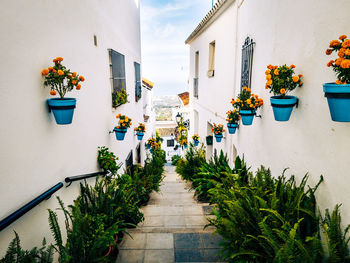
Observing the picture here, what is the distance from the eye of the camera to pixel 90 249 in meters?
2.42

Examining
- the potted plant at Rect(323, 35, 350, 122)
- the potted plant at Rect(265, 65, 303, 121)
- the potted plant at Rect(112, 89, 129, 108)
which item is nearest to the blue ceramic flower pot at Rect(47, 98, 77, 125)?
the potted plant at Rect(265, 65, 303, 121)

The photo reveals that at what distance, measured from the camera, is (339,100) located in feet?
5.08

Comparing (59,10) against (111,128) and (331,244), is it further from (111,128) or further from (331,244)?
(331,244)

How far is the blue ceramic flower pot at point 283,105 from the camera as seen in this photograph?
255 centimetres

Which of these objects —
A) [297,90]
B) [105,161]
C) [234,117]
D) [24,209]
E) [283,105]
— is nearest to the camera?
[24,209]

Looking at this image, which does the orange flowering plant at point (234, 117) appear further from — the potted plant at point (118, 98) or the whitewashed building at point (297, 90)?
the potted plant at point (118, 98)

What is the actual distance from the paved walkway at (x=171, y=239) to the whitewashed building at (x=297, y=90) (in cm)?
155

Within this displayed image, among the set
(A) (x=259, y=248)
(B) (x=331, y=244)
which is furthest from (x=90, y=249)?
(B) (x=331, y=244)

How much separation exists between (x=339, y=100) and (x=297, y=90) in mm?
1203

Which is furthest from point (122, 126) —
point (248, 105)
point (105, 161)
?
point (248, 105)

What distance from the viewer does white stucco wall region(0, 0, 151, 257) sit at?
1.92 metres

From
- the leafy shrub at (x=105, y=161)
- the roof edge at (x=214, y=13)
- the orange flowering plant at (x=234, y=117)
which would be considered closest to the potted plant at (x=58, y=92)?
the leafy shrub at (x=105, y=161)

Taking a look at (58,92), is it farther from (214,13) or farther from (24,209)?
(214,13)

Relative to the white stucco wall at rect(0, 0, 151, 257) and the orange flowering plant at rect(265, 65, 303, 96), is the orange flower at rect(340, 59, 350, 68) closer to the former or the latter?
the orange flowering plant at rect(265, 65, 303, 96)
